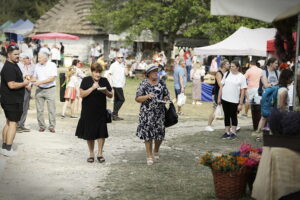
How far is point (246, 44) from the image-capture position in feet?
64.2

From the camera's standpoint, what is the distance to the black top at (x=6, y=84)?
9500 millimetres

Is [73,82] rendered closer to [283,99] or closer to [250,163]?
[283,99]

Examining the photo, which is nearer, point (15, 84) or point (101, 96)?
point (101, 96)

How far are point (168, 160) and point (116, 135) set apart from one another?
3.17 meters

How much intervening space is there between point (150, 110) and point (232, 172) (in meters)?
2.66

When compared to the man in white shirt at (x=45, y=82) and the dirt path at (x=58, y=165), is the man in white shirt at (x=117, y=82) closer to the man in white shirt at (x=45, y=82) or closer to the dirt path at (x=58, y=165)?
the dirt path at (x=58, y=165)

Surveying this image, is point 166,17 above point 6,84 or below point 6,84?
above

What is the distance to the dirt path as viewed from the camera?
23.8 feet

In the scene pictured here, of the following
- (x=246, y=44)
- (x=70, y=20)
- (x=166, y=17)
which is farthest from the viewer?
(x=70, y=20)

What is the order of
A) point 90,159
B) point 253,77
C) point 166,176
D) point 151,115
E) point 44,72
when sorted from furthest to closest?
point 253,77, point 44,72, point 90,159, point 151,115, point 166,176

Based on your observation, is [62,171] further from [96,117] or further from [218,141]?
[218,141]

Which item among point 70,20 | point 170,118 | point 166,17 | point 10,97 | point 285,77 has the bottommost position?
point 170,118

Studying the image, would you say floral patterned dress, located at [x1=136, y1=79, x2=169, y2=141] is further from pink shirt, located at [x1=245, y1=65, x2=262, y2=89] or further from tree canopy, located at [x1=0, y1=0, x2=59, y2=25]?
tree canopy, located at [x1=0, y1=0, x2=59, y2=25]

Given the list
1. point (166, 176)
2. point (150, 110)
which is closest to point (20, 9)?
point (150, 110)
